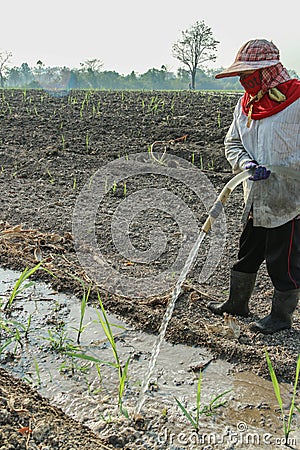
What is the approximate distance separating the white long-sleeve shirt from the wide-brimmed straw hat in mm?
234

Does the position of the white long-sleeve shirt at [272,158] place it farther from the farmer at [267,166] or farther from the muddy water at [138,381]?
the muddy water at [138,381]

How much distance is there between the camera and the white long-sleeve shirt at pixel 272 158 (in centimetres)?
227

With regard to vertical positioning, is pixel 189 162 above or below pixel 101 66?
below

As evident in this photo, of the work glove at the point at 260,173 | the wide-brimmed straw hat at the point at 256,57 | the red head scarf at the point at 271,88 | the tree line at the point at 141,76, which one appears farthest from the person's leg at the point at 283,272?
the tree line at the point at 141,76

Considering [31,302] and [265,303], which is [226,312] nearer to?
[265,303]

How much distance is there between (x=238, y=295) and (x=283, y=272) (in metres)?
0.35

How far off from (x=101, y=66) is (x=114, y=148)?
1974 inches

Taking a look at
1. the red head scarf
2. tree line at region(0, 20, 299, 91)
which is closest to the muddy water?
the red head scarf

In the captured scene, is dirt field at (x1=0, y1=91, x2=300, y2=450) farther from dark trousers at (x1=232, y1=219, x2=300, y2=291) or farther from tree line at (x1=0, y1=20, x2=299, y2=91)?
tree line at (x1=0, y1=20, x2=299, y2=91)

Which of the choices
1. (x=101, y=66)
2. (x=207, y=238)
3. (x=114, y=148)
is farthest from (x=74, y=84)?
(x=207, y=238)

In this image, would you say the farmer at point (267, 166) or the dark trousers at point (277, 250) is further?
the dark trousers at point (277, 250)

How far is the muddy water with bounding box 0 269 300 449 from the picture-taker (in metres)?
1.95

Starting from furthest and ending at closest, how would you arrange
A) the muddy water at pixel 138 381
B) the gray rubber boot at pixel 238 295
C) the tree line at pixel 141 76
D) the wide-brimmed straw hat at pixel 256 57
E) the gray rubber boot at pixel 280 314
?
the tree line at pixel 141 76 < the gray rubber boot at pixel 238 295 < the gray rubber boot at pixel 280 314 < the wide-brimmed straw hat at pixel 256 57 < the muddy water at pixel 138 381

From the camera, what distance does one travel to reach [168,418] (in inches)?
79.1
